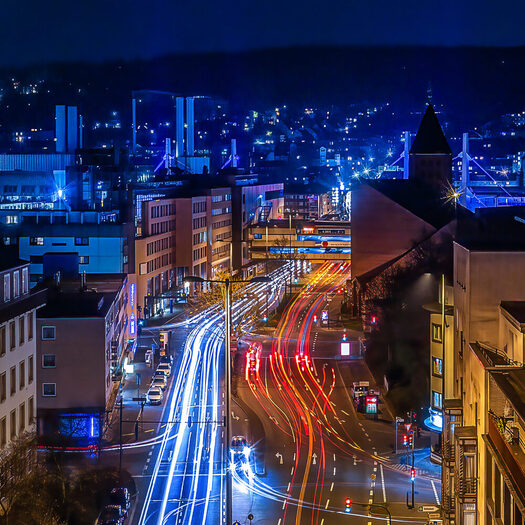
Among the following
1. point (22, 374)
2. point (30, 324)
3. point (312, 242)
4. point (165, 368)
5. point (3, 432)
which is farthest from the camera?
point (312, 242)

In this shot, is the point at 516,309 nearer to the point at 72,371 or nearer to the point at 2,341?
the point at 2,341

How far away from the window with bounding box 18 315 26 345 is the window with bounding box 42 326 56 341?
1692 millimetres

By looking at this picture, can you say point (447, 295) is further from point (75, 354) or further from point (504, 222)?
point (75, 354)

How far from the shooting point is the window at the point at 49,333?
14.5 meters

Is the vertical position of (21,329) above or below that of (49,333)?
above

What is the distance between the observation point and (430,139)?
33969 mm

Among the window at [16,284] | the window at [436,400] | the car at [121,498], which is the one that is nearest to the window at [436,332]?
the window at [436,400]

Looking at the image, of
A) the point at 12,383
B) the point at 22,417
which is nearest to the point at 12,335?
the point at 12,383

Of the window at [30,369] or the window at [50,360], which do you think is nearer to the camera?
the window at [30,369]

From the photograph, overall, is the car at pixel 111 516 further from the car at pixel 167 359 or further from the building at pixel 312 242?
the building at pixel 312 242

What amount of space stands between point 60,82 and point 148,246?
64849 mm

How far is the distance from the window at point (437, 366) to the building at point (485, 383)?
3073 millimetres

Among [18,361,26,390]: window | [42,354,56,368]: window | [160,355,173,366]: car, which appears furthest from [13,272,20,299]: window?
[160,355,173,366]: car

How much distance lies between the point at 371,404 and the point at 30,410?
20.6 ft
